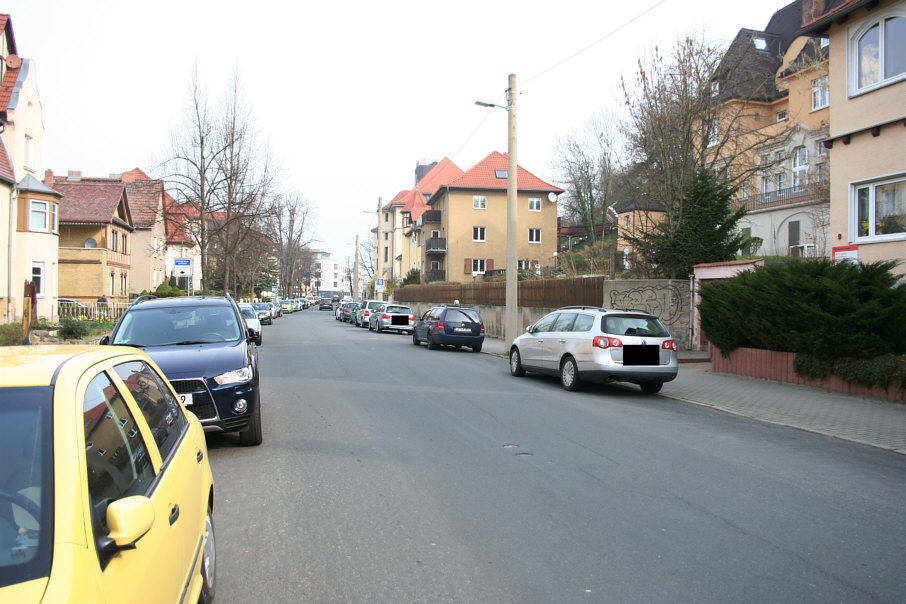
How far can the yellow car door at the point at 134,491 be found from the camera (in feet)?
7.04

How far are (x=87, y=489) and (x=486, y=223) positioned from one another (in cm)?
5430

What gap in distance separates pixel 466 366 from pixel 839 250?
868 centimetres

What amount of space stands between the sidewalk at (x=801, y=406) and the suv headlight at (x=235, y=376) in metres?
7.30

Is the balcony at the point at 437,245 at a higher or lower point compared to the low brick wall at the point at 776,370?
higher

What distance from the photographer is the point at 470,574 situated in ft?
13.4

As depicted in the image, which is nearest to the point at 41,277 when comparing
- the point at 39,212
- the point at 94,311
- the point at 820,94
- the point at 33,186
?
the point at 94,311

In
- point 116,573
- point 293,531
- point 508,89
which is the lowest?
point 293,531

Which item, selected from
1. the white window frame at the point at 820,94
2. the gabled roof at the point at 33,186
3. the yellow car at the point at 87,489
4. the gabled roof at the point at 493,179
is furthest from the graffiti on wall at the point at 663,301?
the gabled roof at the point at 493,179

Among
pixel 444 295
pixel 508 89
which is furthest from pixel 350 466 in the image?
pixel 444 295

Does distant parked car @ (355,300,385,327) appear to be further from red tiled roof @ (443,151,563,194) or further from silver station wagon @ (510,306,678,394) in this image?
silver station wagon @ (510,306,678,394)

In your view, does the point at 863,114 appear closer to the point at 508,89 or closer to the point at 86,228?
the point at 508,89

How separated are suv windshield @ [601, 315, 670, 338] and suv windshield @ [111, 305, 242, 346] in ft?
21.5

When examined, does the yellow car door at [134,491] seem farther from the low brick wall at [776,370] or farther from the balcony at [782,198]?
the balcony at [782,198]

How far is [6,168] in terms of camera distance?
2795 centimetres
